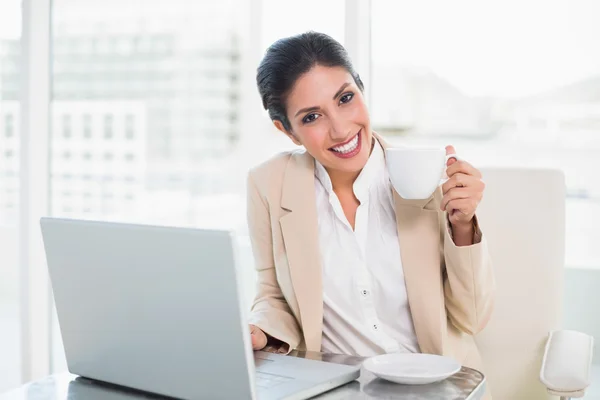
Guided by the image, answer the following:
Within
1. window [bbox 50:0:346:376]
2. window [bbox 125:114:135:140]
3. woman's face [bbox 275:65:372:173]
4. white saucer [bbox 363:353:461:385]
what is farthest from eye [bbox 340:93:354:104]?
window [bbox 125:114:135:140]

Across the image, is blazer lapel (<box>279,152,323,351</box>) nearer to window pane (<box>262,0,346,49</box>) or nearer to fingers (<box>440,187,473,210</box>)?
fingers (<box>440,187,473,210</box>)

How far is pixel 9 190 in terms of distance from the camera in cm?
317

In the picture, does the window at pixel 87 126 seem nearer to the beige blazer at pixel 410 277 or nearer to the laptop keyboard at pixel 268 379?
the beige blazer at pixel 410 277

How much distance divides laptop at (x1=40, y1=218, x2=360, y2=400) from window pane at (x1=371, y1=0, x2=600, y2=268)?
53.2 inches

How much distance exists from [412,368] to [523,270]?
0.63 meters

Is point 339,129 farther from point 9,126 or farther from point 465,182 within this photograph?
point 9,126

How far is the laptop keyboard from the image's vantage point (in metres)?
1.16

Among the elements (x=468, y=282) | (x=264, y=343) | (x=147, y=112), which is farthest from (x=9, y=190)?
(x=468, y=282)

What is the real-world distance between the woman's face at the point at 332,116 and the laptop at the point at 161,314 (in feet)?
1.95

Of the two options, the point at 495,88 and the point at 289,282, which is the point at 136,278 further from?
the point at 495,88

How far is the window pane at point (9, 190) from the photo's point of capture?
Result: 311 centimetres

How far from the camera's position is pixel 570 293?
224cm

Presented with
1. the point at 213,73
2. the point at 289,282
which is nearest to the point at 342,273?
the point at 289,282

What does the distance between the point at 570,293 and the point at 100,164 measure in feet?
6.28
